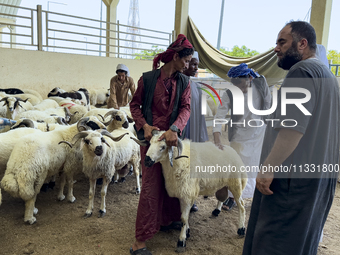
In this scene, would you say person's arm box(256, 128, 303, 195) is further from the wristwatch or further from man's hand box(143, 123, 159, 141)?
man's hand box(143, 123, 159, 141)

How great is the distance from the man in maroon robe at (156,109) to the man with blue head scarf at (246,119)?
0.94 m

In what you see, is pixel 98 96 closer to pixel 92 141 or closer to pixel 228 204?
pixel 92 141

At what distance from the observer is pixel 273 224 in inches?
70.6

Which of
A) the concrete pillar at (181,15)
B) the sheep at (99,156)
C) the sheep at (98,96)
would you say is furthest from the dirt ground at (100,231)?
the concrete pillar at (181,15)

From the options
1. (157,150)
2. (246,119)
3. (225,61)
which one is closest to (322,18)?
(225,61)

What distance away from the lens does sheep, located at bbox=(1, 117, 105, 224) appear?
3303 mm

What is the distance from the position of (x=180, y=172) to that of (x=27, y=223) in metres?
2.06

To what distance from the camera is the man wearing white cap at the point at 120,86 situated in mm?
6461

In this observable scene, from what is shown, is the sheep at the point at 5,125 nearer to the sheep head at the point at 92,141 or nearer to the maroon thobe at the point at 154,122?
the sheep head at the point at 92,141

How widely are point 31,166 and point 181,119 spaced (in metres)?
2.00

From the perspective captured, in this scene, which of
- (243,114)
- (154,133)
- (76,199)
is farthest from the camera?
(76,199)

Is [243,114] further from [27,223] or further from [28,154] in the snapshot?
[27,223]

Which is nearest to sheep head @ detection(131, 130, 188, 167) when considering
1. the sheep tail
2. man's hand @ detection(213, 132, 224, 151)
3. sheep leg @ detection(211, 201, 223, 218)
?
man's hand @ detection(213, 132, 224, 151)

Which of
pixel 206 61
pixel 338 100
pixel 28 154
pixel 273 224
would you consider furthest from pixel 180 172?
pixel 206 61
